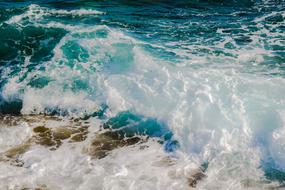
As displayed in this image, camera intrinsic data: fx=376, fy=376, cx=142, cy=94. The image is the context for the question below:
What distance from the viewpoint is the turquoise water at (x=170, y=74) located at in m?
5.95

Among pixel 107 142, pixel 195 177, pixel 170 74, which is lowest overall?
pixel 195 177

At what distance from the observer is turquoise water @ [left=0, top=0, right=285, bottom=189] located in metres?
5.95

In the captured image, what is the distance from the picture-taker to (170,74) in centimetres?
754

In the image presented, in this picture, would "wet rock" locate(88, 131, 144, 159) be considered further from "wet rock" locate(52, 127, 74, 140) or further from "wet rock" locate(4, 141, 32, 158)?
"wet rock" locate(4, 141, 32, 158)

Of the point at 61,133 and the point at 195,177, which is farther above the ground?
the point at 61,133

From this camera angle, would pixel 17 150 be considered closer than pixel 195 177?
No

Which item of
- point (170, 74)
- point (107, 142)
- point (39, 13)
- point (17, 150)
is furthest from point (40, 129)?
point (39, 13)

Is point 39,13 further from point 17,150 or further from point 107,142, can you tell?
point 107,142

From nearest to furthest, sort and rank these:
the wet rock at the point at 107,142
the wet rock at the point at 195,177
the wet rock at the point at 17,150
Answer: the wet rock at the point at 195,177, the wet rock at the point at 17,150, the wet rock at the point at 107,142

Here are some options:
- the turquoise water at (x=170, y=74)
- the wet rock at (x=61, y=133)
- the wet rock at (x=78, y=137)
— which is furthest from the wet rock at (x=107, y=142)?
the wet rock at (x=61, y=133)

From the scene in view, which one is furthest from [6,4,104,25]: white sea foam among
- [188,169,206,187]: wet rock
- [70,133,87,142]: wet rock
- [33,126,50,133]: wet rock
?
[188,169,206,187]: wet rock

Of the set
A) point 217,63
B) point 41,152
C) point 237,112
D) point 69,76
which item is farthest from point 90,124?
point 217,63

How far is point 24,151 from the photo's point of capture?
584 cm

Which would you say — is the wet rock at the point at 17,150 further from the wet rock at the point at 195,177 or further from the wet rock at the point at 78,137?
the wet rock at the point at 195,177
